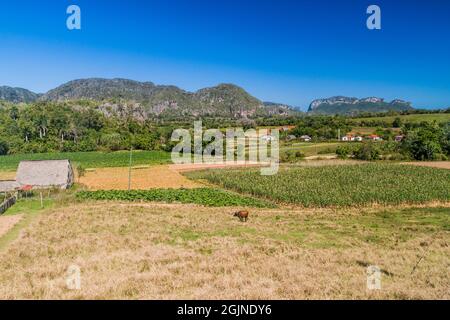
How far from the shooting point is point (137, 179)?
46.3 m

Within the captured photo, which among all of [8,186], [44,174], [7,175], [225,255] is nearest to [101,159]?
[7,175]

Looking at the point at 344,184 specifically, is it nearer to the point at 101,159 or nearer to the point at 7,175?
the point at 7,175

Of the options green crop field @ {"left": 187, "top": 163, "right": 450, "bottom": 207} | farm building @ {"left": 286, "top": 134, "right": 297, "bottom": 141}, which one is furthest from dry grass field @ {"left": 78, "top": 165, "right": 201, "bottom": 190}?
farm building @ {"left": 286, "top": 134, "right": 297, "bottom": 141}

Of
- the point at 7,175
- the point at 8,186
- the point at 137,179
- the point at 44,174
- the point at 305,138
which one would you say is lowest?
the point at 137,179

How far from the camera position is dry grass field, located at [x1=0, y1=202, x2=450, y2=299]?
11.0m

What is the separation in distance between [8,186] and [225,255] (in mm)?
27207

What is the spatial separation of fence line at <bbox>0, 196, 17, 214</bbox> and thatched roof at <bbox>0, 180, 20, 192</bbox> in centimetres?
339

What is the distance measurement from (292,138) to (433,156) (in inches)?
1673

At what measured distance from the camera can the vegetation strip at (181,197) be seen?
3244 cm

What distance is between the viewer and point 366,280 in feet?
39.4

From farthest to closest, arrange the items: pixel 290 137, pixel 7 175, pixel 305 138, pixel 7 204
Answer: pixel 290 137, pixel 305 138, pixel 7 175, pixel 7 204

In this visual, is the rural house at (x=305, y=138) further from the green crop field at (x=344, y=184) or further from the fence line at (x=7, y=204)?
the fence line at (x=7, y=204)
